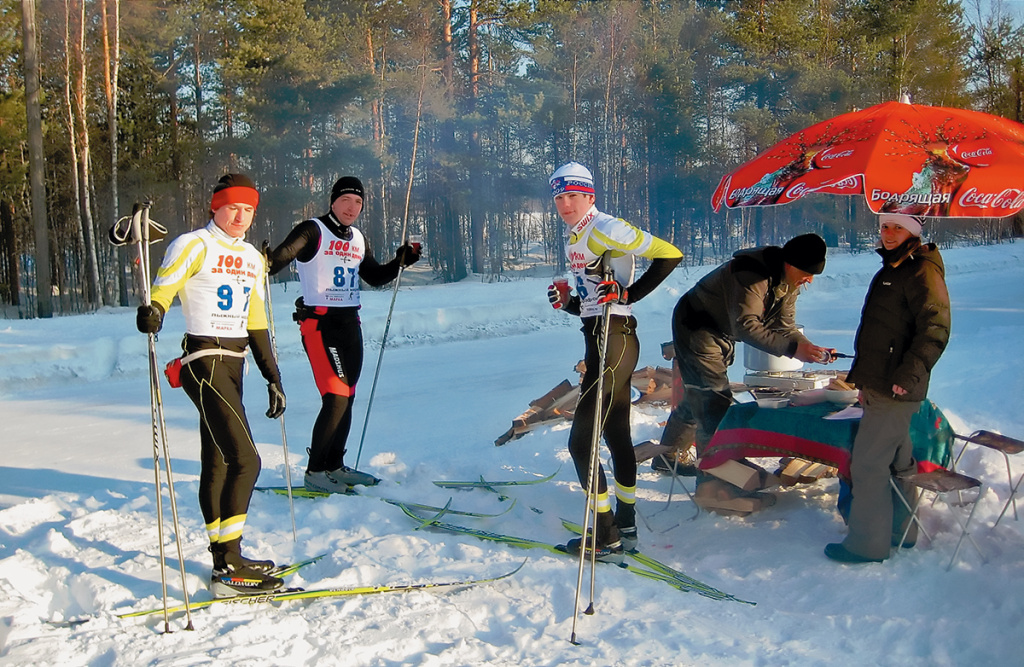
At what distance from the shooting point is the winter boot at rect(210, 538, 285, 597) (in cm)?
361

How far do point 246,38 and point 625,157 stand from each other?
628 inches

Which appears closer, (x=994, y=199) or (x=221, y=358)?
(x=221, y=358)

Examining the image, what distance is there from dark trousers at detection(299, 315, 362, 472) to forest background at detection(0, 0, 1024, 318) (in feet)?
46.2

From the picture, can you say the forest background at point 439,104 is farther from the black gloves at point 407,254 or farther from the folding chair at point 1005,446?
the folding chair at point 1005,446

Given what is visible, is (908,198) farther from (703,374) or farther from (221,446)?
(221,446)

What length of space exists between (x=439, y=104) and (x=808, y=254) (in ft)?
75.6

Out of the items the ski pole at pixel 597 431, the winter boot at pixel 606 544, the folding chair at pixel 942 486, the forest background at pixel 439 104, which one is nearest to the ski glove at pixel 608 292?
the ski pole at pixel 597 431

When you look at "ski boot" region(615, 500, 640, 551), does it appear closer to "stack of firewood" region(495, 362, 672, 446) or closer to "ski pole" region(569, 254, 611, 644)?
"ski pole" region(569, 254, 611, 644)

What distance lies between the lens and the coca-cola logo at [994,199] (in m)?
3.90

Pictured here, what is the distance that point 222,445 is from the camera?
374 centimetres

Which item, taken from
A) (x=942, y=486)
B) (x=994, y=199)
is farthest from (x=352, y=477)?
(x=994, y=199)

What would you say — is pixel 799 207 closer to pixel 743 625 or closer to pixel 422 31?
pixel 422 31

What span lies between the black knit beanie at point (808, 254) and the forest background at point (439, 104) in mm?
15025

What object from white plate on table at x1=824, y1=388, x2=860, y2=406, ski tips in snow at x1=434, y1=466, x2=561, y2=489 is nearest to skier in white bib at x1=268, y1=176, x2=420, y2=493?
ski tips in snow at x1=434, y1=466, x2=561, y2=489
